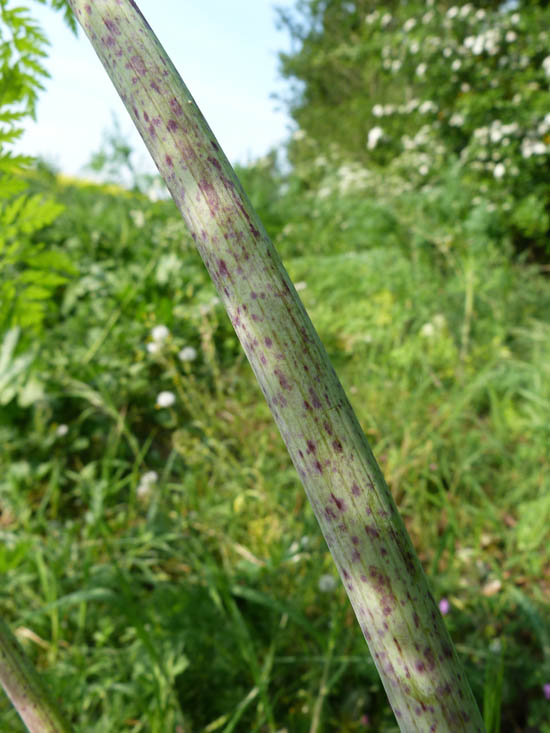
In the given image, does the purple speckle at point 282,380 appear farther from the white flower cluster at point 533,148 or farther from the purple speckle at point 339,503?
the white flower cluster at point 533,148

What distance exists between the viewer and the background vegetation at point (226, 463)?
4.82 ft

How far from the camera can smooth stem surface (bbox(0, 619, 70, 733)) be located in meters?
0.70

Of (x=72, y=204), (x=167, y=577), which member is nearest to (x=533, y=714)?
(x=167, y=577)

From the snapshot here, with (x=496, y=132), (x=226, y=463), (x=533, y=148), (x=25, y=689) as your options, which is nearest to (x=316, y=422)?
(x=25, y=689)

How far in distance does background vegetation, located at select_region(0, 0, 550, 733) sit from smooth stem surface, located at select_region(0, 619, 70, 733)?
1.63ft

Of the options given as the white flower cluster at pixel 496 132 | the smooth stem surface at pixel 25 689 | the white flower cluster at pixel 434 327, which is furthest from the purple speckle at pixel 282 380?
the white flower cluster at pixel 496 132

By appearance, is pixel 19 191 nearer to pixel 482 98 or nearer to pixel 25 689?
pixel 25 689

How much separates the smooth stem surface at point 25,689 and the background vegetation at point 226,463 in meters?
0.50

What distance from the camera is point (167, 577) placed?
1.96 m

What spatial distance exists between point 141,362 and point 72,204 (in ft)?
9.34

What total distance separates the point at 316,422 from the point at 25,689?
560 millimetres

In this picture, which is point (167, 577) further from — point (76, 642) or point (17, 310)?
point (17, 310)

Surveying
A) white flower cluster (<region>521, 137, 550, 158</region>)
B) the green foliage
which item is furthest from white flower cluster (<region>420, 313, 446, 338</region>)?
white flower cluster (<region>521, 137, 550, 158</region>)

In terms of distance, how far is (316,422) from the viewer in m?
0.46
